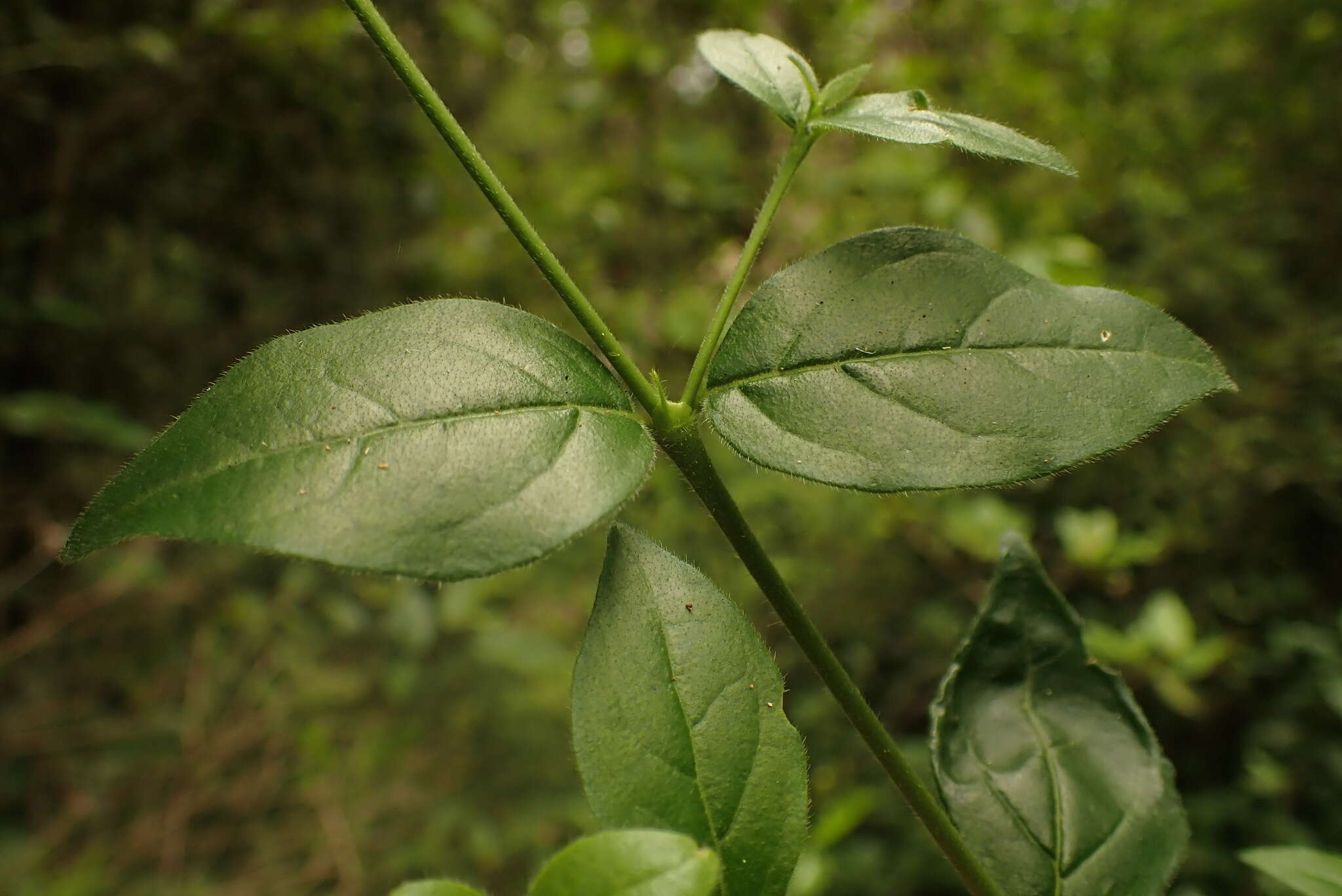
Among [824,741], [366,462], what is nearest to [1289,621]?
[824,741]

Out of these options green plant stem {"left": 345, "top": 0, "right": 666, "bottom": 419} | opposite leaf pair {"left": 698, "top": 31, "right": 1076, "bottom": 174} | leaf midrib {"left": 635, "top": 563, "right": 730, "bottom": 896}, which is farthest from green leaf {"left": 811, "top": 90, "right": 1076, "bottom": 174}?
leaf midrib {"left": 635, "top": 563, "right": 730, "bottom": 896}

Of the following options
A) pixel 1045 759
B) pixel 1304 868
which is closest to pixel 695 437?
pixel 1045 759

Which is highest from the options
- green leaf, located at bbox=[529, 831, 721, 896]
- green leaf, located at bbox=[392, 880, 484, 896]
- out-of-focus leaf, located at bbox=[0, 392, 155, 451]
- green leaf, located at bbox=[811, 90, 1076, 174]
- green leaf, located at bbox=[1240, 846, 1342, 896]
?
green leaf, located at bbox=[811, 90, 1076, 174]

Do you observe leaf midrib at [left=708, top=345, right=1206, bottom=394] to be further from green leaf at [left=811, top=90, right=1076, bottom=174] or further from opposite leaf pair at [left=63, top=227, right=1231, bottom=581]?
green leaf at [left=811, top=90, right=1076, bottom=174]

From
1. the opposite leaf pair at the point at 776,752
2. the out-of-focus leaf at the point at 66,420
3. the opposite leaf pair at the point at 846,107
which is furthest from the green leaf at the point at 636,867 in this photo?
the out-of-focus leaf at the point at 66,420

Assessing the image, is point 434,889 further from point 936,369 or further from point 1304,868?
point 1304,868

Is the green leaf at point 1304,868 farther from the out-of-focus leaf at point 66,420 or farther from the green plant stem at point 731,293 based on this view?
the out-of-focus leaf at point 66,420

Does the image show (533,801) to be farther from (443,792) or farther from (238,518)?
(238,518)
